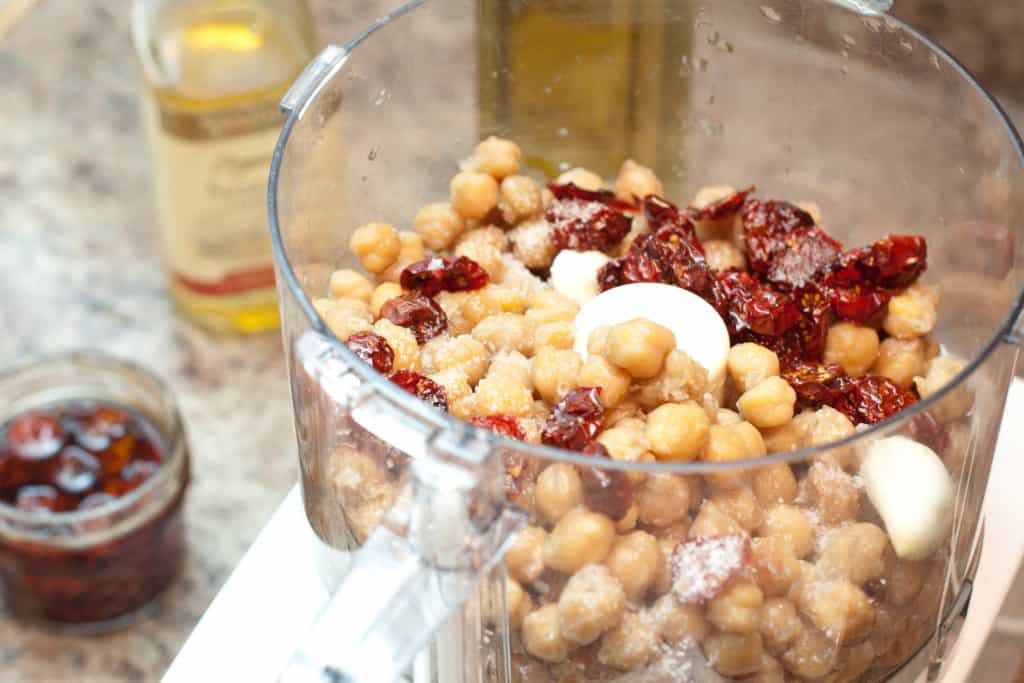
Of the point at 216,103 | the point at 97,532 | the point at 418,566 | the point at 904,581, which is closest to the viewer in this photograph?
the point at 418,566

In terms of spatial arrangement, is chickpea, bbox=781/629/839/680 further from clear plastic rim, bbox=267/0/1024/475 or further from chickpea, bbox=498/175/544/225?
chickpea, bbox=498/175/544/225

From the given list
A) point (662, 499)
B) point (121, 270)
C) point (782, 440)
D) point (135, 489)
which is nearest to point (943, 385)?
point (782, 440)

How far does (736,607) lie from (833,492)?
0.07m

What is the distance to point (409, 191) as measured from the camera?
87 cm

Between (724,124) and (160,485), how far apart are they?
51cm

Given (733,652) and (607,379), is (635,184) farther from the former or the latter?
(733,652)

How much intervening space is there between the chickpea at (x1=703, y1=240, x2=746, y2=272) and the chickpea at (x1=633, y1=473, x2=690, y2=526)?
29 centimetres

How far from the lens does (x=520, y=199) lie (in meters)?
0.84

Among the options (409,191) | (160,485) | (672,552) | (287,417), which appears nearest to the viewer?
(672,552)

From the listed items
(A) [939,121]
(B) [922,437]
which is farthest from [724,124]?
(B) [922,437]

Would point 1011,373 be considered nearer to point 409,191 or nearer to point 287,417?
point 409,191

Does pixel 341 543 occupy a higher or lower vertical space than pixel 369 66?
lower

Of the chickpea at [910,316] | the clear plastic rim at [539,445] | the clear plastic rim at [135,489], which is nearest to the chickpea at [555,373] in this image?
the clear plastic rim at [539,445]

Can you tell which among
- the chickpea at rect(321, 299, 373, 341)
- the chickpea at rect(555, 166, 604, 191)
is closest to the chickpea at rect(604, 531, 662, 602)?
the chickpea at rect(321, 299, 373, 341)
